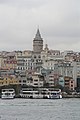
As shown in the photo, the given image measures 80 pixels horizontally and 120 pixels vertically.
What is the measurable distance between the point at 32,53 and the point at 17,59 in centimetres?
314

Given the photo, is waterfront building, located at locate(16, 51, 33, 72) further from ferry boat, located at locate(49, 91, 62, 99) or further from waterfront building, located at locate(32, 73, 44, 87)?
ferry boat, located at locate(49, 91, 62, 99)

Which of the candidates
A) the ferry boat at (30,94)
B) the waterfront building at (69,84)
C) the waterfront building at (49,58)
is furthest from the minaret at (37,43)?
the ferry boat at (30,94)

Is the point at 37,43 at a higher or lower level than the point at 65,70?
higher

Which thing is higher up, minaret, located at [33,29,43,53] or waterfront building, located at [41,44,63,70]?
minaret, located at [33,29,43,53]

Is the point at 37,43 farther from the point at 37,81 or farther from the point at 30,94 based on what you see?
the point at 30,94

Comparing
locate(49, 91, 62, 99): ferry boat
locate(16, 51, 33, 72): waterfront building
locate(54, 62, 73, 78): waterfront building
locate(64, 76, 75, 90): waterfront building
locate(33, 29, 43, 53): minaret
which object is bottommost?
locate(49, 91, 62, 99): ferry boat

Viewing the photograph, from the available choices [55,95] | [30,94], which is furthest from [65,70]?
[55,95]

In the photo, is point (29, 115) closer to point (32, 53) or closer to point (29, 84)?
point (29, 84)

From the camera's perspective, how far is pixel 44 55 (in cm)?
13738

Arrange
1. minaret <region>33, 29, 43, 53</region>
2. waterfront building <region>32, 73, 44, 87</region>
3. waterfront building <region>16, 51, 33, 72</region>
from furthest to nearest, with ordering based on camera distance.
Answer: minaret <region>33, 29, 43, 53</region>
waterfront building <region>16, 51, 33, 72</region>
waterfront building <region>32, 73, 44, 87</region>

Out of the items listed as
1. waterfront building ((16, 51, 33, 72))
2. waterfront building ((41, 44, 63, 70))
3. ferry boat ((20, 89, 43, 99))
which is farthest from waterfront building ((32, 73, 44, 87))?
waterfront building ((16, 51, 33, 72))

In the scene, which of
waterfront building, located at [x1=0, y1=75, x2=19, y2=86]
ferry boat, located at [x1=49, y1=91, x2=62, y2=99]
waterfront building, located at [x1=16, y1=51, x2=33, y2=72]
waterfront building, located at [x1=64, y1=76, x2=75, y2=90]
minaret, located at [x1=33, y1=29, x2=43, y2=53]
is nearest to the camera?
ferry boat, located at [x1=49, y1=91, x2=62, y2=99]

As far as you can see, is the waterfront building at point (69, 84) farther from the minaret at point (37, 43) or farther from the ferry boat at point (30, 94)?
the minaret at point (37, 43)

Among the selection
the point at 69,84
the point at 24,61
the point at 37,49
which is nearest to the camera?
the point at 69,84
